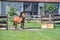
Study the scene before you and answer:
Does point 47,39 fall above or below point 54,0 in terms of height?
below

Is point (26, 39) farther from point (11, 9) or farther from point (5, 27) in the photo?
point (11, 9)

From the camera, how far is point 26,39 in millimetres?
11352

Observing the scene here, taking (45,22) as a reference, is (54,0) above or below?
above

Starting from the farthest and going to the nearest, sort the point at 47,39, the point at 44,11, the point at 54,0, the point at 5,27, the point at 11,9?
the point at 44,11
the point at 11,9
the point at 54,0
the point at 5,27
the point at 47,39

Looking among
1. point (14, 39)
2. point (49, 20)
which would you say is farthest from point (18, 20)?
point (14, 39)

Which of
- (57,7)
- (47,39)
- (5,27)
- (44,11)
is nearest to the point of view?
(47,39)

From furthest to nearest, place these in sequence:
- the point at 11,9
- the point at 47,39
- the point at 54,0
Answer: the point at 11,9, the point at 54,0, the point at 47,39

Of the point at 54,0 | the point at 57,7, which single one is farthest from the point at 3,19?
the point at 57,7

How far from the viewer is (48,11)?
1769 inches

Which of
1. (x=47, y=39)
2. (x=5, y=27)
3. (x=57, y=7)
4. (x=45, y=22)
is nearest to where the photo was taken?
(x=47, y=39)

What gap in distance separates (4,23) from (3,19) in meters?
0.29

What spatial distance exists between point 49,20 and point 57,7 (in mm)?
30566

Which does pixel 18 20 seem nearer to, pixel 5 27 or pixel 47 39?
pixel 5 27

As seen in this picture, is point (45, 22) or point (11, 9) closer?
point (45, 22)
